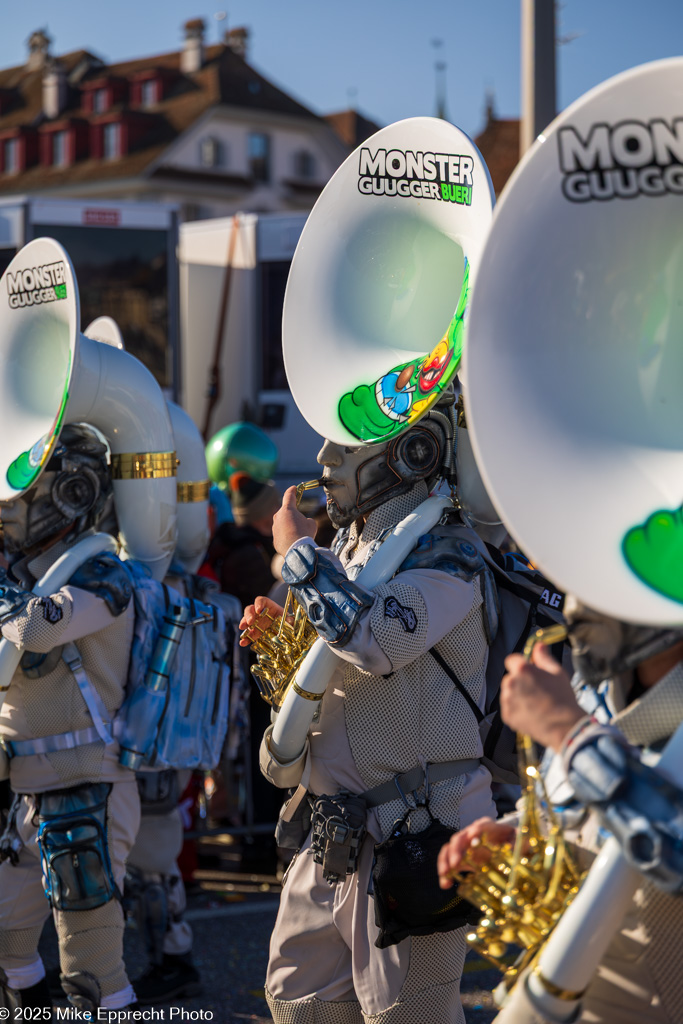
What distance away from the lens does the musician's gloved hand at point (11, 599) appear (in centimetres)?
309

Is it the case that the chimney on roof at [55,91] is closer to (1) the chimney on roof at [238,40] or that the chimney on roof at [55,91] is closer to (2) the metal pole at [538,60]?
(1) the chimney on roof at [238,40]

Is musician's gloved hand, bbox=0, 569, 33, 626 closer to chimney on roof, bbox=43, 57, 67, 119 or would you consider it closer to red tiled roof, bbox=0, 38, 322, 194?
red tiled roof, bbox=0, 38, 322, 194

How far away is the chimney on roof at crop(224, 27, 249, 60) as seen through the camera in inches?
1534

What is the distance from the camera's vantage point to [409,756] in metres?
2.64

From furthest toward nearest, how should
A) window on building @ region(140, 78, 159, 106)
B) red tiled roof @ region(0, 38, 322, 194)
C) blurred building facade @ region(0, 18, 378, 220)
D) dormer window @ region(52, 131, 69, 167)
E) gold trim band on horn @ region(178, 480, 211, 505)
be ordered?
window on building @ region(140, 78, 159, 106) → dormer window @ region(52, 131, 69, 167) → red tiled roof @ region(0, 38, 322, 194) → blurred building facade @ region(0, 18, 378, 220) → gold trim band on horn @ region(178, 480, 211, 505)

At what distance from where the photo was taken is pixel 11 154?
3834 cm

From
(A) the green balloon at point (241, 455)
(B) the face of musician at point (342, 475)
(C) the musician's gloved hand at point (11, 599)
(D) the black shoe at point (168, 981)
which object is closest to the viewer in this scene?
(B) the face of musician at point (342, 475)

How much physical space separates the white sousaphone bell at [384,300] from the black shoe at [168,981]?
1.72 m

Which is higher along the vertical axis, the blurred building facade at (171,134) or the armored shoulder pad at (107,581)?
the armored shoulder pad at (107,581)

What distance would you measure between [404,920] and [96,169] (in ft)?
116

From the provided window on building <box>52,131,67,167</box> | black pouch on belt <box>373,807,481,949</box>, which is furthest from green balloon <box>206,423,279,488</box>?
window on building <box>52,131,67,167</box>

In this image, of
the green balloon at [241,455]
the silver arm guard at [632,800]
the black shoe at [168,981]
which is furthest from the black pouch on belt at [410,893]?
the green balloon at [241,455]

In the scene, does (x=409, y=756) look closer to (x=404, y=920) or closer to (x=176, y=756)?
(x=404, y=920)

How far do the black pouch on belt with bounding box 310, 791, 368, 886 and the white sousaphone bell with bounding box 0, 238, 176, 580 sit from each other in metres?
1.26
